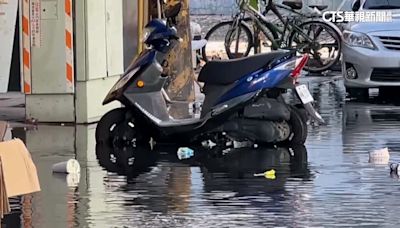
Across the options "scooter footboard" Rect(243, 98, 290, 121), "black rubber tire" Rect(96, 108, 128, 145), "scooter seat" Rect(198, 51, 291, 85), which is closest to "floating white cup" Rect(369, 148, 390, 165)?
"scooter footboard" Rect(243, 98, 290, 121)

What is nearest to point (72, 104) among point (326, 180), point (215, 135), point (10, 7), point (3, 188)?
point (10, 7)

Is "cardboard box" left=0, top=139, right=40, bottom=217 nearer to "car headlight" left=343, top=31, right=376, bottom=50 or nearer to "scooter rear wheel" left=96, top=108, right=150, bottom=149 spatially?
"scooter rear wheel" left=96, top=108, right=150, bottom=149

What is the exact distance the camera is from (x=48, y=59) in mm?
13109

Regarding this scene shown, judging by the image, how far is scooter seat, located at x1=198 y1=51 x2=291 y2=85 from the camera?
10.8 meters

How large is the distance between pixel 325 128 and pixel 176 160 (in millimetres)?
2773

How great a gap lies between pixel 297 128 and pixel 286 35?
9.26 meters

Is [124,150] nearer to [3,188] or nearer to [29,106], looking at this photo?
[29,106]

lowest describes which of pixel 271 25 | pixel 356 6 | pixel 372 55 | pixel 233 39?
pixel 372 55

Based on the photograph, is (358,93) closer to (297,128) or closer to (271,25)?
(271,25)

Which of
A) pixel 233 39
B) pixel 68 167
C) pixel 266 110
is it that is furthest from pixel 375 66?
pixel 68 167

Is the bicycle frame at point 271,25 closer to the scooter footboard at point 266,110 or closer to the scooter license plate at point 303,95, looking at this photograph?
the scooter license plate at point 303,95

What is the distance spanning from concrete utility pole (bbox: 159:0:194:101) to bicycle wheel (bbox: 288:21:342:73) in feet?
17.8

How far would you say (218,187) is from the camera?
8.97 meters

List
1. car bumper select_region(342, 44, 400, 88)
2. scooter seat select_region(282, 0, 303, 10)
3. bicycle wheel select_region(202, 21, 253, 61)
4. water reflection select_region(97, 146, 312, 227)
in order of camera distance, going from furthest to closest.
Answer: scooter seat select_region(282, 0, 303, 10), bicycle wheel select_region(202, 21, 253, 61), car bumper select_region(342, 44, 400, 88), water reflection select_region(97, 146, 312, 227)
